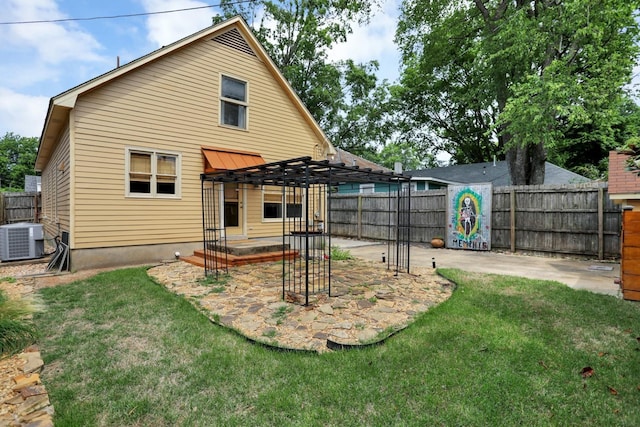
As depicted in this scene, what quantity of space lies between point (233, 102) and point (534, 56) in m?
11.4

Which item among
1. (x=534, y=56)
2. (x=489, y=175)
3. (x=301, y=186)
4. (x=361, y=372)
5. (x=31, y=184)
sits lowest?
(x=361, y=372)

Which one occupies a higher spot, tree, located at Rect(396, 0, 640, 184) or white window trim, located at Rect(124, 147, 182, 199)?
tree, located at Rect(396, 0, 640, 184)

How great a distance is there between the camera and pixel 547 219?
9.09 m

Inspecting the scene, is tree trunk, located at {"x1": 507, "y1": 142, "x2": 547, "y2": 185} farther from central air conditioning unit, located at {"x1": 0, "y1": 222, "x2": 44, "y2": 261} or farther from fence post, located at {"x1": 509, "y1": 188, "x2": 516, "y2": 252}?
central air conditioning unit, located at {"x1": 0, "y1": 222, "x2": 44, "y2": 261}

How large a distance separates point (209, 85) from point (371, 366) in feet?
28.2

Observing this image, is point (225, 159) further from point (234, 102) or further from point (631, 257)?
point (631, 257)

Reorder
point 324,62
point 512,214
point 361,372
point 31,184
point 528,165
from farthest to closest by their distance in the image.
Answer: point 31,184 < point 324,62 < point 528,165 < point 512,214 < point 361,372

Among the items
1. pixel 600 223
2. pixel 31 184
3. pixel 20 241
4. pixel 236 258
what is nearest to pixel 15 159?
pixel 31 184

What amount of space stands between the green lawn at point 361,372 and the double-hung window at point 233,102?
6.50 m

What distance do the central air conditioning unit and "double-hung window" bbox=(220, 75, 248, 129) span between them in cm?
563

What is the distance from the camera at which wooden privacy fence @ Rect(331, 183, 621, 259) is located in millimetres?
8172

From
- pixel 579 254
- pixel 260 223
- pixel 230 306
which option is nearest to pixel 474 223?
pixel 579 254

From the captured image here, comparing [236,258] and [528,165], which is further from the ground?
[528,165]

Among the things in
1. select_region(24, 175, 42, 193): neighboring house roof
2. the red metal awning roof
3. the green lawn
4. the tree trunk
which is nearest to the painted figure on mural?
the tree trunk
